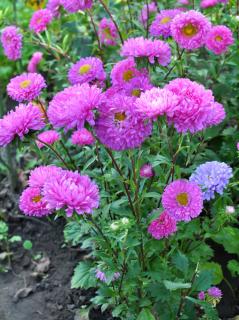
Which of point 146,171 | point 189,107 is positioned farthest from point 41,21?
point 189,107

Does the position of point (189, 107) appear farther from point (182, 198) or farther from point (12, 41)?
point (12, 41)

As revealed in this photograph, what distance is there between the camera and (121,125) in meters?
1.49

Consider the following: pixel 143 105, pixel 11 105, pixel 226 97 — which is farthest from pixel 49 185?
pixel 11 105

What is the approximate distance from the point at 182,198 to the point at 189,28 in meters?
0.66

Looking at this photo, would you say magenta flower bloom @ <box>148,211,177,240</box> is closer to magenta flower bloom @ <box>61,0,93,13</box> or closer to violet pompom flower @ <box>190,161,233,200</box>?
violet pompom flower @ <box>190,161,233,200</box>

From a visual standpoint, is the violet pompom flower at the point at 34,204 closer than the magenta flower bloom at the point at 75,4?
Yes

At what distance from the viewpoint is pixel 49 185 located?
1474 mm

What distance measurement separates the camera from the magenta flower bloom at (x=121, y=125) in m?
1.49

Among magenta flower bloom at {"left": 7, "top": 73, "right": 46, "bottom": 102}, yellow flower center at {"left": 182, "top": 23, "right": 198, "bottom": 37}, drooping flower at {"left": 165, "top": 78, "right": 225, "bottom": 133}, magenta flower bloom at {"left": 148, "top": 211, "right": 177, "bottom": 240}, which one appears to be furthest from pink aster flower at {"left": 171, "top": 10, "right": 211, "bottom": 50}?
magenta flower bloom at {"left": 148, "top": 211, "right": 177, "bottom": 240}

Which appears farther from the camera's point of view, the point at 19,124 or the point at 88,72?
the point at 88,72

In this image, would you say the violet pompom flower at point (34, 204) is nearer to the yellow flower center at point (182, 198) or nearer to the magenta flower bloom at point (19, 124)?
the magenta flower bloom at point (19, 124)

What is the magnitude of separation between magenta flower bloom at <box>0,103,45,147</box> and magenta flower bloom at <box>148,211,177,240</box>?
20.6 inches

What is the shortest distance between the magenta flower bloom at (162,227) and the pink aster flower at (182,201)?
0.12 meters

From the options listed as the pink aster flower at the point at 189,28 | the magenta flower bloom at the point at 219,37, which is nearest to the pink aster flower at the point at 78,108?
the pink aster flower at the point at 189,28
